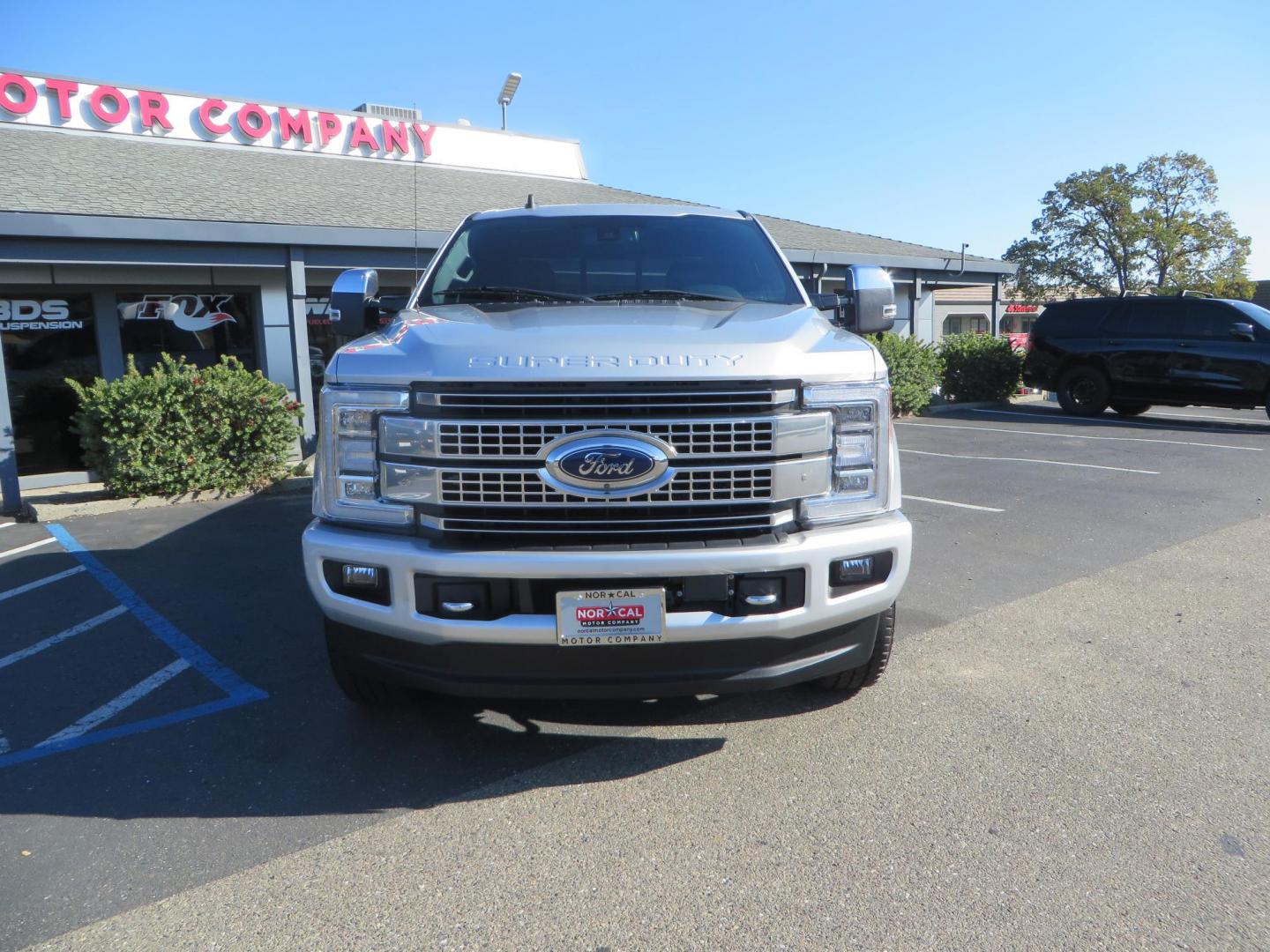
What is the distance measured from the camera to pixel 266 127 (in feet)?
51.2

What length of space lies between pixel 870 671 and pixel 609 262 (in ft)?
7.15

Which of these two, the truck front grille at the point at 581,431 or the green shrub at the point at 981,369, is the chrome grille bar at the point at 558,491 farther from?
the green shrub at the point at 981,369

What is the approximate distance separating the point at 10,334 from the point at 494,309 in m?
10.3

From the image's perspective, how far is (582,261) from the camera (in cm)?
435

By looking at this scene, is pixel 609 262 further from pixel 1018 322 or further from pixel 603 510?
pixel 1018 322

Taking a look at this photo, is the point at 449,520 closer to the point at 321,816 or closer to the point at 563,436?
the point at 563,436

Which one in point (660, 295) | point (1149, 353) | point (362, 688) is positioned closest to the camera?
point (362, 688)

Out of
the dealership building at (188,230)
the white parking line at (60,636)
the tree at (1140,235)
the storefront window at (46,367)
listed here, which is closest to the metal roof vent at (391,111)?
the dealership building at (188,230)

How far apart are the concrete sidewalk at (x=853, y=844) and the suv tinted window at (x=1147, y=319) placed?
12197 millimetres

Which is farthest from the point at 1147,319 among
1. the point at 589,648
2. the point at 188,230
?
the point at 589,648

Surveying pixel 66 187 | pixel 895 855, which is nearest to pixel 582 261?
pixel 895 855

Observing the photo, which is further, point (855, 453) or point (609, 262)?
point (609, 262)

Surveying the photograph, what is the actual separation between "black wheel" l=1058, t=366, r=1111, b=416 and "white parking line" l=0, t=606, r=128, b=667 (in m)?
14.7

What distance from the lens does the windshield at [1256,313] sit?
44.5 ft
